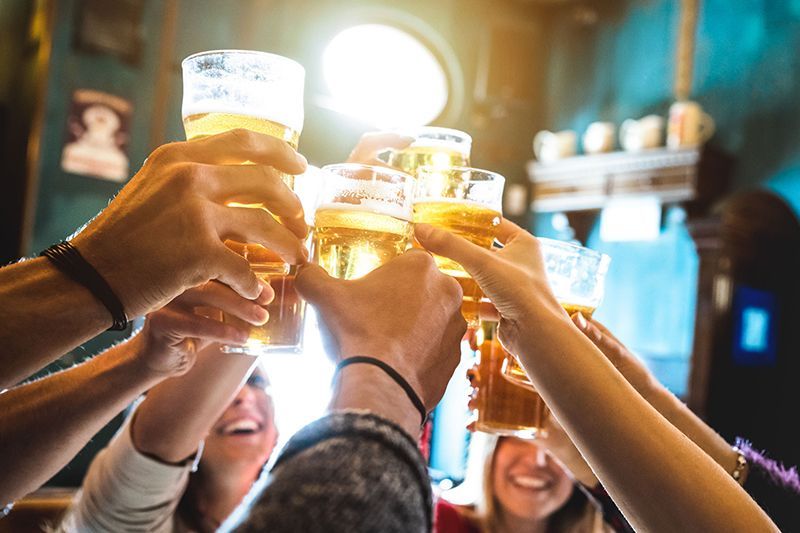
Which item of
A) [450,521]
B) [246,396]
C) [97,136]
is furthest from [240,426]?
[97,136]

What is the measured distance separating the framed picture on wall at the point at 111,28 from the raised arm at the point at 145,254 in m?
4.36

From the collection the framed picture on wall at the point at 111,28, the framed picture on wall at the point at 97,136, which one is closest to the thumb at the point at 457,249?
the framed picture on wall at the point at 97,136

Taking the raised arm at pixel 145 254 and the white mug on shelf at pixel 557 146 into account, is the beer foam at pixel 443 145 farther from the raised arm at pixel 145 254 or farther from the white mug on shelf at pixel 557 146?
the white mug on shelf at pixel 557 146

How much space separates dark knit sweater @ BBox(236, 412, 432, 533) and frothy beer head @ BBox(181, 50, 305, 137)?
576 millimetres

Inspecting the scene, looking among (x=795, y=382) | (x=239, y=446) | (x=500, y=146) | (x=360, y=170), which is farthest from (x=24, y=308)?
(x=500, y=146)

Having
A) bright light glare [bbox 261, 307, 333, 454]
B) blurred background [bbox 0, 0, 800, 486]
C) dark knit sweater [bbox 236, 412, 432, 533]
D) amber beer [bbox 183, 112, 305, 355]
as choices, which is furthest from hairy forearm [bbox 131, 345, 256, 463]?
blurred background [bbox 0, 0, 800, 486]

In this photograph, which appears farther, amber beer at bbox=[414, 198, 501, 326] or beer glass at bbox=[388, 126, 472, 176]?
beer glass at bbox=[388, 126, 472, 176]

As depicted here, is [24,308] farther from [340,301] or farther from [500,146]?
[500,146]

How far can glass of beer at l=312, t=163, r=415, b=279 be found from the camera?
1120mm

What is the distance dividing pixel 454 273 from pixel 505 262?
0.59 ft

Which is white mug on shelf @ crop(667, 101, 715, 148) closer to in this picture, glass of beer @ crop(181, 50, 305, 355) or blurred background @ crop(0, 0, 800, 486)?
blurred background @ crop(0, 0, 800, 486)

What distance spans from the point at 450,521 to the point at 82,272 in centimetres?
216

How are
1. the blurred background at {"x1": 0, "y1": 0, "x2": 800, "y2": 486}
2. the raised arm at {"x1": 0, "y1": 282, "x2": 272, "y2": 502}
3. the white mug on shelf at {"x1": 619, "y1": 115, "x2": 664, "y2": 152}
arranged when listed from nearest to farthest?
the raised arm at {"x1": 0, "y1": 282, "x2": 272, "y2": 502}, the blurred background at {"x1": 0, "y1": 0, "x2": 800, "y2": 486}, the white mug on shelf at {"x1": 619, "y1": 115, "x2": 664, "y2": 152}

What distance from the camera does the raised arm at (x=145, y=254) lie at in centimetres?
96
